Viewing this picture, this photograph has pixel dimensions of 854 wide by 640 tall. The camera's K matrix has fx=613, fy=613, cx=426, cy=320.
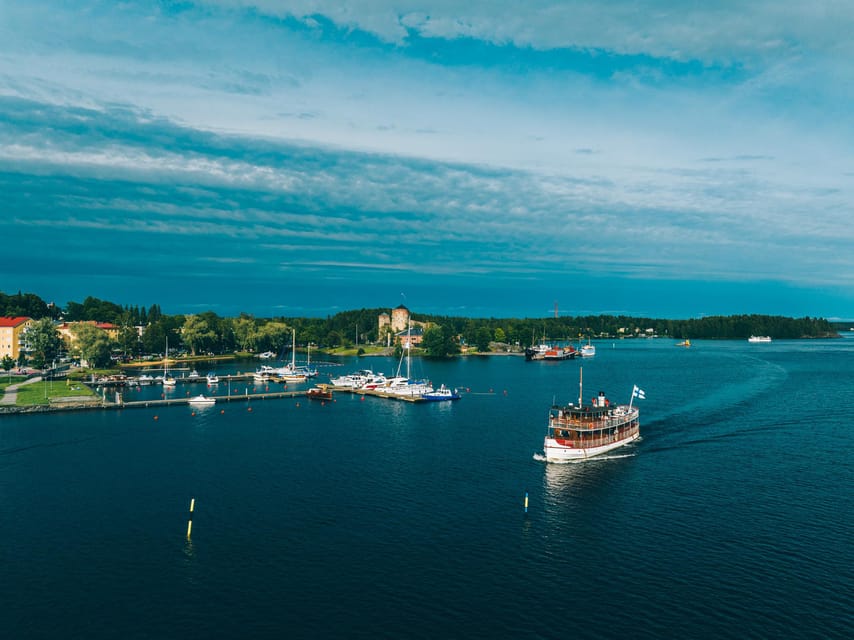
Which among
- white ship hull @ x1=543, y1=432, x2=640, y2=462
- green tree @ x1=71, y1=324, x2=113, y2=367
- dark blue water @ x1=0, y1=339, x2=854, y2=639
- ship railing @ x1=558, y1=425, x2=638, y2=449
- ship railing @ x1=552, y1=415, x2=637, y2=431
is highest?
green tree @ x1=71, y1=324, x2=113, y2=367

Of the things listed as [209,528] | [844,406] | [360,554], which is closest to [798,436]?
[844,406]

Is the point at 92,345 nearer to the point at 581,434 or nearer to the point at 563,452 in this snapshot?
the point at 563,452

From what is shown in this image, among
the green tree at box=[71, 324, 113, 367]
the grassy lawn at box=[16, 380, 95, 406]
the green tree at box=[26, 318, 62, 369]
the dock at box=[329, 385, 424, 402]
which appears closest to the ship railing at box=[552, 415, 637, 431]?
the dock at box=[329, 385, 424, 402]

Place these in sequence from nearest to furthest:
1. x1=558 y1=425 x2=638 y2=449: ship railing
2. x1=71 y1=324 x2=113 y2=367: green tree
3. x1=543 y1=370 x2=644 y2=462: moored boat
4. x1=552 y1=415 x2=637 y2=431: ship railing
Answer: x1=543 y1=370 x2=644 y2=462: moored boat < x1=558 y1=425 x2=638 y2=449: ship railing < x1=552 y1=415 x2=637 y2=431: ship railing < x1=71 y1=324 x2=113 y2=367: green tree

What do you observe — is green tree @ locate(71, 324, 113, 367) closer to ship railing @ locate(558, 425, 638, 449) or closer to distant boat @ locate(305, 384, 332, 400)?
distant boat @ locate(305, 384, 332, 400)

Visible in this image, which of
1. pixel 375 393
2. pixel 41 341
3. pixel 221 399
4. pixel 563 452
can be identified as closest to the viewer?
pixel 563 452

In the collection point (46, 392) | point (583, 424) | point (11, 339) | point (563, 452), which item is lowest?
point (563, 452)

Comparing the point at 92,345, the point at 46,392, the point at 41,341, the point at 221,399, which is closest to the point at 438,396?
the point at 221,399
